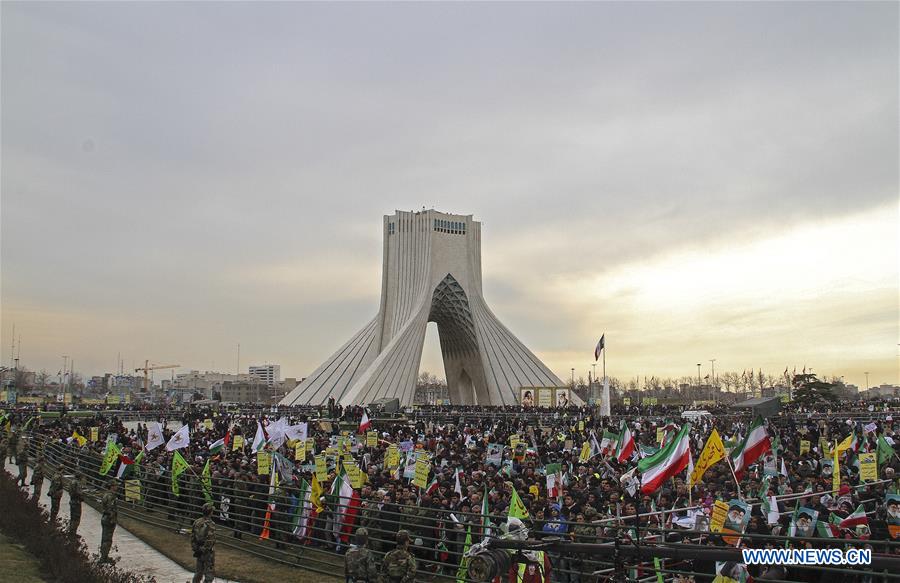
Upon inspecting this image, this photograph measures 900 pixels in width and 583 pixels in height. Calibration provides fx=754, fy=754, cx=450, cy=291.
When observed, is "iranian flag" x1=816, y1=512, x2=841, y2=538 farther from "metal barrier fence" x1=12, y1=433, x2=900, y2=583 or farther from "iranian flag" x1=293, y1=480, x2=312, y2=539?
"iranian flag" x1=293, y1=480, x2=312, y2=539

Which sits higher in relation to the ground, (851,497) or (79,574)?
(851,497)

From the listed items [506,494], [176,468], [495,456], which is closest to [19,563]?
[176,468]

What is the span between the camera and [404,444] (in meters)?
21.2

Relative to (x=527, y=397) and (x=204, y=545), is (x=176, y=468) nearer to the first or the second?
(x=204, y=545)

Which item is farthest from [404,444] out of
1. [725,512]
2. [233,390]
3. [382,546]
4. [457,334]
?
[233,390]

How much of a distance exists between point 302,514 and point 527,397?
3893cm

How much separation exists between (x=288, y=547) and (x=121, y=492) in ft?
23.0

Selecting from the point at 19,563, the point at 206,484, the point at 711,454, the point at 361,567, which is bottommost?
the point at 19,563

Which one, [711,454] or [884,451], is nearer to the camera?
[711,454]

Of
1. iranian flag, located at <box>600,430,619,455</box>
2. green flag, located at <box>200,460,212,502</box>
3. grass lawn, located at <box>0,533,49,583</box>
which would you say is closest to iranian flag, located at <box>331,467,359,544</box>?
green flag, located at <box>200,460,212,502</box>

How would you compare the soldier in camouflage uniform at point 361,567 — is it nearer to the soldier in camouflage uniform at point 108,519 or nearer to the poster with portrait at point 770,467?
the soldier in camouflage uniform at point 108,519

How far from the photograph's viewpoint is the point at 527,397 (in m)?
50.8

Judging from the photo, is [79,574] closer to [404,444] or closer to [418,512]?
[418,512]

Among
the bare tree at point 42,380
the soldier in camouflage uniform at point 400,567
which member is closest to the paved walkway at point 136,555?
the soldier in camouflage uniform at point 400,567
